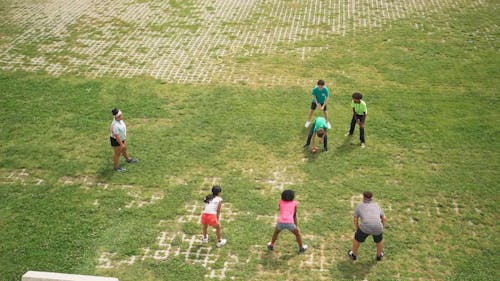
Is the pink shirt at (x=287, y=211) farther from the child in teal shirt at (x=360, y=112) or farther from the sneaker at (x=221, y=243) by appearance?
the child in teal shirt at (x=360, y=112)

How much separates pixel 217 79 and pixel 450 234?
30.2 ft

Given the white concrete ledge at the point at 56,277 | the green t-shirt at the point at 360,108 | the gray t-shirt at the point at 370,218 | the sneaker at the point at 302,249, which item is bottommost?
the sneaker at the point at 302,249

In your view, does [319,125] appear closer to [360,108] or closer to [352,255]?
[360,108]

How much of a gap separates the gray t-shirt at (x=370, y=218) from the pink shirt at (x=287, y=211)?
1.26 metres

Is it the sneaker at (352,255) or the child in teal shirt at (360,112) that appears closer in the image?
the sneaker at (352,255)

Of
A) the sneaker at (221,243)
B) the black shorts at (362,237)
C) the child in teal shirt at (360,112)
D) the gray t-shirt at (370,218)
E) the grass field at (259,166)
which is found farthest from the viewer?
the child in teal shirt at (360,112)

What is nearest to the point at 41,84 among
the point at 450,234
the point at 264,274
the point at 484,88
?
the point at 264,274

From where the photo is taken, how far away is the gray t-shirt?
8.69m

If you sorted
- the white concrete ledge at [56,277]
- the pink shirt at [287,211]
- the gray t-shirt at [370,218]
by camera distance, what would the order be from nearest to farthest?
the white concrete ledge at [56,277] < the gray t-shirt at [370,218] < the pink shirt at [287,211]

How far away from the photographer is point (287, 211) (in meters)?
9.00

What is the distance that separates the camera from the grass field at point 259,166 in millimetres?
9547

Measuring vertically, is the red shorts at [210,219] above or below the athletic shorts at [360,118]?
below

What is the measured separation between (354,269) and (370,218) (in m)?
1.22

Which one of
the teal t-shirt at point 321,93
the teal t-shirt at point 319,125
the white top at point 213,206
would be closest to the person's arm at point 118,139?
the white top at point 213,206
